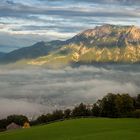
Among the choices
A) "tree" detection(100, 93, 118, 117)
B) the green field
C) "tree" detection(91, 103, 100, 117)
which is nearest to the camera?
the green field

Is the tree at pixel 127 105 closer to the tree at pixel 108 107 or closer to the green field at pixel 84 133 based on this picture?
the tree at pixel 108 107

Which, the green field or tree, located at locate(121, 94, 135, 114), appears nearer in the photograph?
the green field

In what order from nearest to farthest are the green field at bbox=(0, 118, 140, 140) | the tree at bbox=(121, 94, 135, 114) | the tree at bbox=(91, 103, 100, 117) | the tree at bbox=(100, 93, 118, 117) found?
the green field at bbox=(0, 118, 140, 140) → the tree at bbox=(100, 93, 118, 117) → the tree at bbox=(121, 94, 135, 114) → the tree at bbox=(91, 103, 100, 117)

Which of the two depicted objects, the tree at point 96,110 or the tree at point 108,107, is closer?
the tree at point 108,107

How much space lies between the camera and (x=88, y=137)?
5056cm

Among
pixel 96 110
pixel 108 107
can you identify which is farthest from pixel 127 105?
pixel 96 110

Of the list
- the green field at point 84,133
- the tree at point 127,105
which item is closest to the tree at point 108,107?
the tree at point 127,105

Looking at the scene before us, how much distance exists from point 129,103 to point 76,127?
41.7 meters

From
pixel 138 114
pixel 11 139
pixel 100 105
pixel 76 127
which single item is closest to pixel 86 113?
pixel 100 105

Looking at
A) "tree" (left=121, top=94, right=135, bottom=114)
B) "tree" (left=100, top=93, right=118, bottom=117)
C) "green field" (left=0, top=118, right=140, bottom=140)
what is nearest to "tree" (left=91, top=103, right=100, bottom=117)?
"tree" (left=100, top=93, right=118, bottom=117)

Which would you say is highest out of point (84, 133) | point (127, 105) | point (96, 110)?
point (127, 105)

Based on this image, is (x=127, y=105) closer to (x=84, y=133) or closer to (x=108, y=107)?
(x=108, y=107)

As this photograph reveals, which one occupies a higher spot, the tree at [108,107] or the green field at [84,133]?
the tree at [108,107]

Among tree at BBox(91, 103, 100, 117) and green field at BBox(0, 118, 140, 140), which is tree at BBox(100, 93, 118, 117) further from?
green field at BBox(0, 118, 140, 140)
